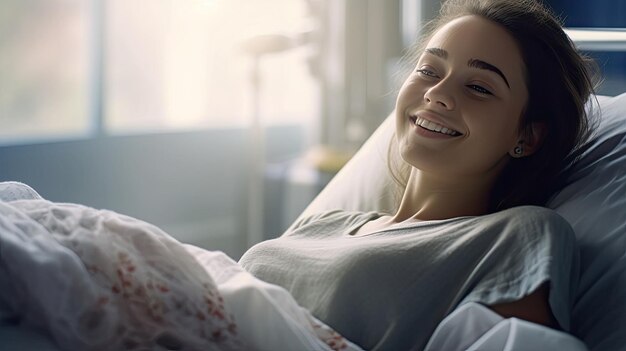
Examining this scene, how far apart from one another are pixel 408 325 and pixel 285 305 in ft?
0.67

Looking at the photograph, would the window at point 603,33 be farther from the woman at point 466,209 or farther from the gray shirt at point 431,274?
the gray shirt at point 431,274

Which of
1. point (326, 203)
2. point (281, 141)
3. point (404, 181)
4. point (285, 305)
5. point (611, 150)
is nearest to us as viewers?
point (285, 305)

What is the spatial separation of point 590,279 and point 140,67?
2.27 meters

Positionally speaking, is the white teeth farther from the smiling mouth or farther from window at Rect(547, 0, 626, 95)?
window at Rect(547, 0, 626, 95)

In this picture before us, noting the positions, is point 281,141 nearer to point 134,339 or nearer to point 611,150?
point 611,150

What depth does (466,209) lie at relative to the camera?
4.47 ft

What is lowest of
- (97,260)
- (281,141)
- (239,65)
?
(281,141)

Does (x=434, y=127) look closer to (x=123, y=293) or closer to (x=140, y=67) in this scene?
(x=123, y=293)

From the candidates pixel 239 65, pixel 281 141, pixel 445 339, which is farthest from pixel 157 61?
pixel 445 339

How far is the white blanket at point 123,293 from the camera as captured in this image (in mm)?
929

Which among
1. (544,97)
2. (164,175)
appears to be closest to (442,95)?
(544,97)

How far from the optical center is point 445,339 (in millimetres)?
1085

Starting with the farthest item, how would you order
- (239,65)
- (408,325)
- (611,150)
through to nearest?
(239,65) < (611,150) < (408,325)

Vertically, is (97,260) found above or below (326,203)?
above
